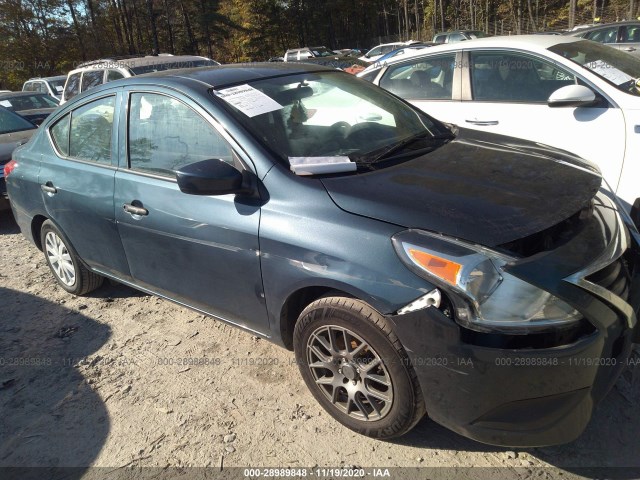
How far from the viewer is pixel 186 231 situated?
276 centimetres

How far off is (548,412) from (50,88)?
52.5 feet

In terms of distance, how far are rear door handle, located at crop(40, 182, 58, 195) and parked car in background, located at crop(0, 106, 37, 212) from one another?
9.57ft

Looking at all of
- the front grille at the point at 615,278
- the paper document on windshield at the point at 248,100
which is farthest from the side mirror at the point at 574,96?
the paper document on windshield at the point at 248,100

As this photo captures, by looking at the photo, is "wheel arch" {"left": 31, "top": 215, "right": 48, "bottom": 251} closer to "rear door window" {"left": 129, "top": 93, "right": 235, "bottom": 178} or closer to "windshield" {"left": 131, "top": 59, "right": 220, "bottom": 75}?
"rear door window" {"left": 129, "top": 93, "right": 235, "bottom": 178}

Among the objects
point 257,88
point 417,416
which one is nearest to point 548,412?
point 417,416

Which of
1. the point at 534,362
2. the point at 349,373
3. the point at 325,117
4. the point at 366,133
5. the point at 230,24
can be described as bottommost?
the point at 349,373

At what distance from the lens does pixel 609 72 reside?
4.16m

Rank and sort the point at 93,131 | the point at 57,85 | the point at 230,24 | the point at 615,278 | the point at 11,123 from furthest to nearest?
the point at 230,24
the point at 57,85
the point at 11,123
the point at 93,131
the point at 615,278

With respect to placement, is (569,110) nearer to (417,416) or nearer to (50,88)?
(417,416)

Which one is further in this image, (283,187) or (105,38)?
(105,38)

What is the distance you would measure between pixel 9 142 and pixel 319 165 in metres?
6.15

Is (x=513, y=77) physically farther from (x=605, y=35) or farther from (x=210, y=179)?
(x=605, y=35)

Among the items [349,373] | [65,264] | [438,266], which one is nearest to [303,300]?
[349,373]

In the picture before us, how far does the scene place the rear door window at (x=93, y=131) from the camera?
130 inches
